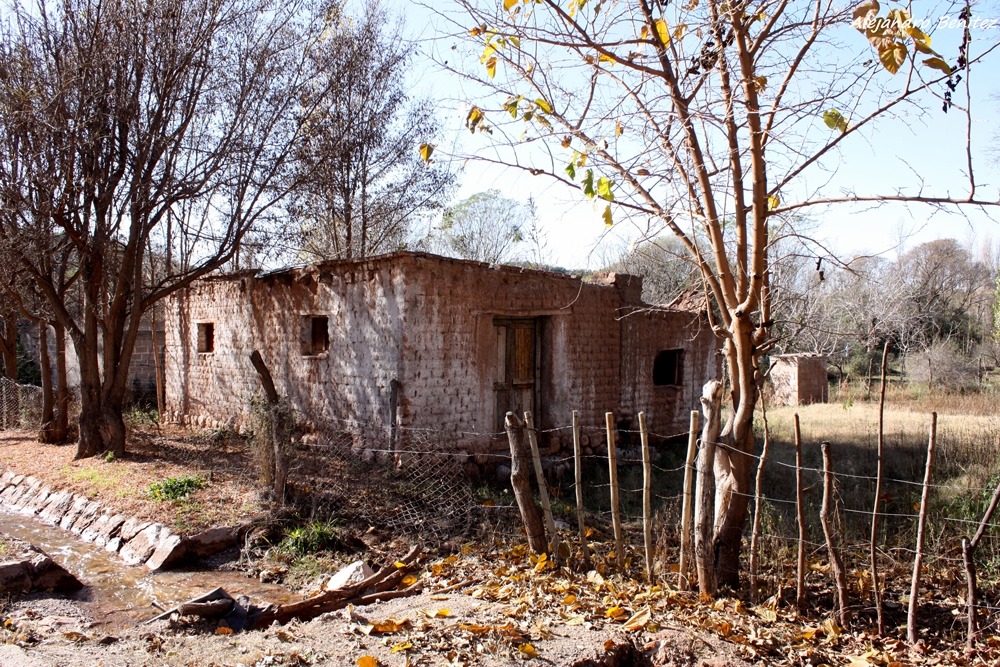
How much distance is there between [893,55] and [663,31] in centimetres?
147

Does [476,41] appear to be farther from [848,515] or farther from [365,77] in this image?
[365,77]

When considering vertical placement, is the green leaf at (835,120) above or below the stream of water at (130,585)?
above

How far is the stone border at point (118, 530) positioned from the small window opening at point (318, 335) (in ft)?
11.3

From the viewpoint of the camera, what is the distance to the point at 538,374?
983 cm

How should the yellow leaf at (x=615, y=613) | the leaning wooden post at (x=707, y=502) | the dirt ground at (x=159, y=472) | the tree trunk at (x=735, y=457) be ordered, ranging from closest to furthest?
the yellow leaf at (x=615, y=613)
the tree trunk at (x=735, y=457)
the leaning wooden post at (x=707, y=502)
the dirt ground at (x=159, y=472)

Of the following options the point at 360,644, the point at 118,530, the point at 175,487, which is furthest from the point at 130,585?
the point at 360,644

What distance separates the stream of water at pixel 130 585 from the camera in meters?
5.54

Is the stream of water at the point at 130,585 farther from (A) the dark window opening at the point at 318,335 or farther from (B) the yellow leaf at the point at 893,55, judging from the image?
(B) the yellow leaf at the point at 893,55

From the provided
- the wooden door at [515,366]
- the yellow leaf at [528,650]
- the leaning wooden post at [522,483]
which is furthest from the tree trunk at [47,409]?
the yellow leaf at [528,650]

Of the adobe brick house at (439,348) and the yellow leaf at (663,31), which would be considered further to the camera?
the adobe brick house at (439,348)

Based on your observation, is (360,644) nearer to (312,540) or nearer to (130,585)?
(312,540)

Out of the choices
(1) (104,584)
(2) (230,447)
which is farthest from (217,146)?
(1) (104,584)

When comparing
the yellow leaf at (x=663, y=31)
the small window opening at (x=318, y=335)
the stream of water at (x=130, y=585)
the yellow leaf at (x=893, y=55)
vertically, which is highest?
the yellow leaf at (x=663, y=31)

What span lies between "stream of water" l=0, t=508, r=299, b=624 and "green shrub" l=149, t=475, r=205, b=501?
0.83 metres
